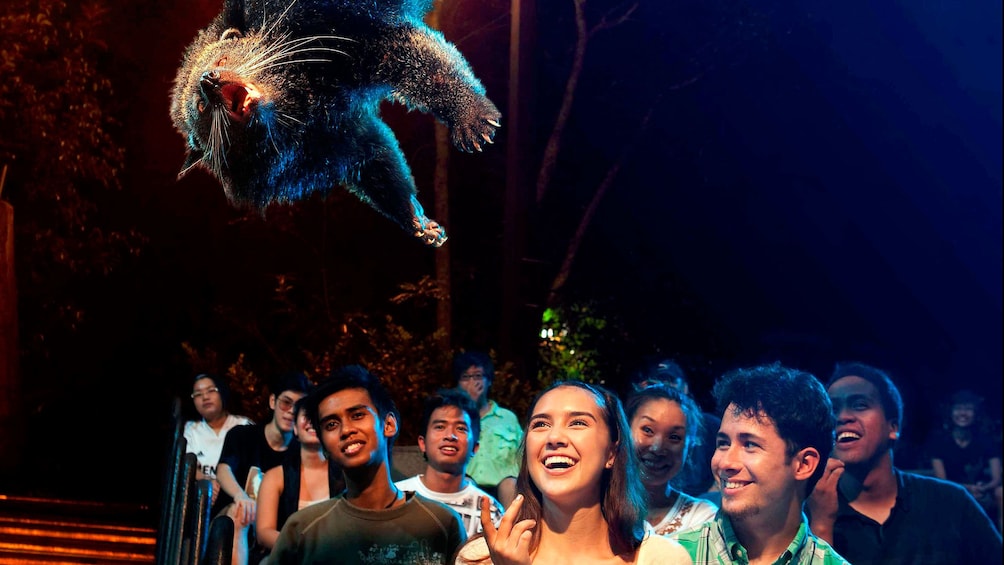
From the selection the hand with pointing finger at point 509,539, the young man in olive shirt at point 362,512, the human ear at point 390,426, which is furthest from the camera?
the human ear at point 390,426

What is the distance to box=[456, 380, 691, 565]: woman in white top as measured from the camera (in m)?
1.90

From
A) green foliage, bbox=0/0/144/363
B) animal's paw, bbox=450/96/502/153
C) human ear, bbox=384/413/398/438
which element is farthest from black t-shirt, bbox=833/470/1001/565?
green foliage, bbox=0/0/144/363

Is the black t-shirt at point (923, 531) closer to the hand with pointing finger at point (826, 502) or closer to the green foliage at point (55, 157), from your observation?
the hand with pointing finger at point (826, 502)

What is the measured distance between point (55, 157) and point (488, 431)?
14.1 ft

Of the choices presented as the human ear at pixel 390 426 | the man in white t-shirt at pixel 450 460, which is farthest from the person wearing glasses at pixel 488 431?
the human ear at pixel 390 426

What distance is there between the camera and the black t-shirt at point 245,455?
392 centimetres

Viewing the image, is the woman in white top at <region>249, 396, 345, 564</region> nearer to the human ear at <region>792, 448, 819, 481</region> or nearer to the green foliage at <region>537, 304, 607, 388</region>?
the human ear at <region>792, 448, 819, 481</region>

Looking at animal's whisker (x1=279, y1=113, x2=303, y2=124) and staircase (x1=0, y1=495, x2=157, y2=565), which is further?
staircase (x1=0, y1=495, x2=157, y2=565)

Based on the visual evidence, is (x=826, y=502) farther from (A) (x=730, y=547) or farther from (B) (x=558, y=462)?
(B) (x=558, y=462)

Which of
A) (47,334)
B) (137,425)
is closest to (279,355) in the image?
(137,425)

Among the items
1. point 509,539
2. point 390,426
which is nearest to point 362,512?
point 390,426

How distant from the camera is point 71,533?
454 centimetres

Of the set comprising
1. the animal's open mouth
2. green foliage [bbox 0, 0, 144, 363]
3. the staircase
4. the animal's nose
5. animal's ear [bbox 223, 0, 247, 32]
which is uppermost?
green foliage [bbox 0, 0, 144, 363]

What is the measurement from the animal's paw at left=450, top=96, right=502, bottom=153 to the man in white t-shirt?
5.28ft
